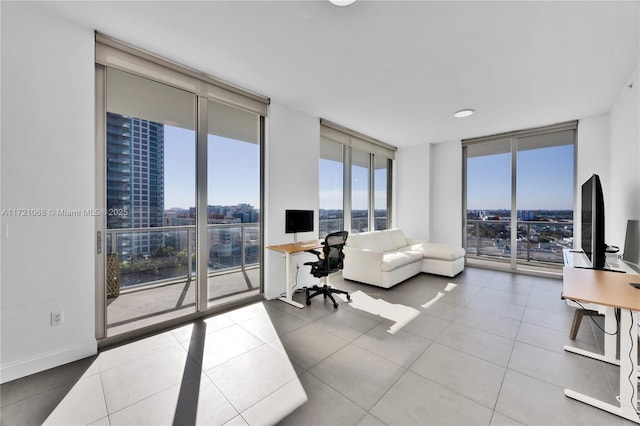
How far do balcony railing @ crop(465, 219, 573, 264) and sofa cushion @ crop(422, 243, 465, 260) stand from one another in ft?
3.29

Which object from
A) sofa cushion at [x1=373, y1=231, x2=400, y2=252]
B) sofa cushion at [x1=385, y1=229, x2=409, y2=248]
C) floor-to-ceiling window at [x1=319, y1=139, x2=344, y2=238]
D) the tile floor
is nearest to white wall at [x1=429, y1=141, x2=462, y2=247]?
sofa cushion at [x1=385, y1=229, x2=409, y2=248]

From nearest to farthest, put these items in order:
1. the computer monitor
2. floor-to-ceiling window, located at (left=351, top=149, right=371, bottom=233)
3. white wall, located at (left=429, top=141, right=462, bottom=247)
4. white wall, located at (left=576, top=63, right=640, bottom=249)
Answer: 1. the computer monitor
2. white wall, located at (left=576, top=63, right=640, bottom=249)
3. floor-to-ceiling window, located at (left=351, top=149, right=371, bottom=233)
4. white wall, located at (left=429, top=141, right=462, bottom=247)

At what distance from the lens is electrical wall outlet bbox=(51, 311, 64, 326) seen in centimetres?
213

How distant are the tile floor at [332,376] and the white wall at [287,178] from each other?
902 mm

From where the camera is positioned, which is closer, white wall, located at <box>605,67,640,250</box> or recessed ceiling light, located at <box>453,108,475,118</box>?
white wall, located at <box>605,67,640,250</box>

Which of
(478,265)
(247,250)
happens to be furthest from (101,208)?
(478,265)

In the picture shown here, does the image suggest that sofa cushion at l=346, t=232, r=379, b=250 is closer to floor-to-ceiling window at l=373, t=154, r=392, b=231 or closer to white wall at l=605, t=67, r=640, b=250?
floor-to-ceiling window at l=373, t=154, r=392, b=231

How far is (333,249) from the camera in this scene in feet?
12.0

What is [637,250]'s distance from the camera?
100 inches

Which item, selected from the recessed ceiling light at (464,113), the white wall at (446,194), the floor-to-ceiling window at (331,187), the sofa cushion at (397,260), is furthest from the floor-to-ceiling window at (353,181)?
the recessed ceiling light at (464,113)

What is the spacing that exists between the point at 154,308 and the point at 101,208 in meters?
1.54

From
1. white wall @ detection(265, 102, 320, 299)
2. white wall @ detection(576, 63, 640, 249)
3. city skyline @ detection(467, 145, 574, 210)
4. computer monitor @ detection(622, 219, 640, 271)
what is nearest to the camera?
computer monitor @ detection(622, 219, 640, 271)

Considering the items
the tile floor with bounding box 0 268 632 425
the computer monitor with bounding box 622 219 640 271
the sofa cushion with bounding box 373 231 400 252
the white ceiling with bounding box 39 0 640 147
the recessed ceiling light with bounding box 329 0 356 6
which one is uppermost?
the white ceiling with bounding box 39 0 640 147

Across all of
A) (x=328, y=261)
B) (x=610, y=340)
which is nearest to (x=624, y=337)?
(x=610, y=340)
